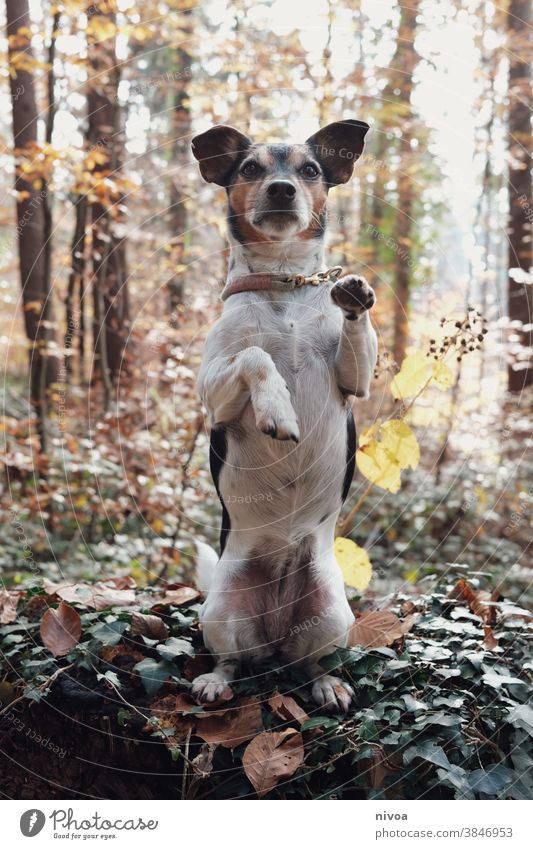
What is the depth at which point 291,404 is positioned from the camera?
3404 millimetres

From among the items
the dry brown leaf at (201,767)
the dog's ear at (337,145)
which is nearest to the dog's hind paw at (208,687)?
the dry brown leaf at (201,767)

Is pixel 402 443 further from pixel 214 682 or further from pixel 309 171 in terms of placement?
pixel 214 682

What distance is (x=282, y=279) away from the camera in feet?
11.9

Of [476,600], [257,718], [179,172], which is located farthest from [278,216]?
[179,172]

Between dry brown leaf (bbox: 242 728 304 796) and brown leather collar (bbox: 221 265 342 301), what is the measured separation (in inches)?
78.7

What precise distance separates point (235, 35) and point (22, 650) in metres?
7.76

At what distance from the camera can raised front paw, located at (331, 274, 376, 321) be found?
3.16 m

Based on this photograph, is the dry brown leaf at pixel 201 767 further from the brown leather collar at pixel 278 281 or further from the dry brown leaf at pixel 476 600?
the brown leather collar at pixel 278 281

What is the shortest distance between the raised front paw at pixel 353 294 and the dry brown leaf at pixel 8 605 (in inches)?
104

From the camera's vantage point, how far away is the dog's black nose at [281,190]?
3.39 metres

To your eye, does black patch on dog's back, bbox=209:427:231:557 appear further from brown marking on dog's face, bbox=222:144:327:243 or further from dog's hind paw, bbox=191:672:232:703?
brown marking on dog's face, bbox=222:144:327:243

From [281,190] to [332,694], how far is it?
230cm
